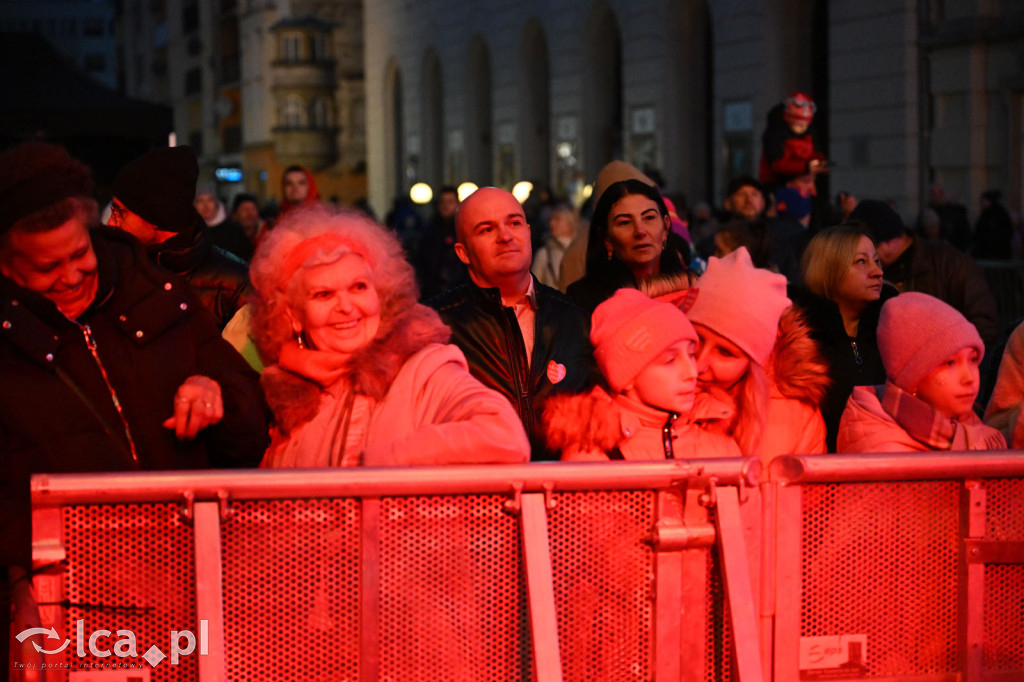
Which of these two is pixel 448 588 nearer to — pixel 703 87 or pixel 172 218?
pixel 172 218

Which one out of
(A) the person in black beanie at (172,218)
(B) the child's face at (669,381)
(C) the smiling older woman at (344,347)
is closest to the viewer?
(C) the smiling older woman at (344,347)

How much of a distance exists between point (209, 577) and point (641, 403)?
1507 mm

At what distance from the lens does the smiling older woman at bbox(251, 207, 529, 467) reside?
3730mm

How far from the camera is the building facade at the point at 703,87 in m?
18.1

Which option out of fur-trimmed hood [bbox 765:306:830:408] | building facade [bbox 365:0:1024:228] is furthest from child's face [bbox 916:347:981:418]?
building facade [bbox 365:0:1024:228]

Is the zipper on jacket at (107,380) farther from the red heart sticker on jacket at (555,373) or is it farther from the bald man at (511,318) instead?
the red heart sticker on jacket at (555,373)

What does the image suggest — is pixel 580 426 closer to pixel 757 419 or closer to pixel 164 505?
pixel 757 419

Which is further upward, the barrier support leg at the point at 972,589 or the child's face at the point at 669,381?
the child's face at the point at 669,381

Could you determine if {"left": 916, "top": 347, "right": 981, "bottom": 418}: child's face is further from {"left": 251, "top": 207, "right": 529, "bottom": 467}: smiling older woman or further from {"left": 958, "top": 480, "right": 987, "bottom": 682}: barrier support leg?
{"left": 251, "top": 207, "right": 529, "bottom": 467}: smiling older woman

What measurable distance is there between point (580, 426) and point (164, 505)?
1.36 metres

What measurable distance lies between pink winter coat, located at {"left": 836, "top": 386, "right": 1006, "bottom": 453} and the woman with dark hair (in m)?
1.71

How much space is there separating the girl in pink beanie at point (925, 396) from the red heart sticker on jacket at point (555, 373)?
1.05m

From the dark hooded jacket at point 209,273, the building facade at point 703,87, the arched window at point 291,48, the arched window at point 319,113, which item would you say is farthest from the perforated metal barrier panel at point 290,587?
the arched window at point 291,48

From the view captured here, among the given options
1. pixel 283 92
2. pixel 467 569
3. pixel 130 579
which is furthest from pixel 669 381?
pixel 283 92
